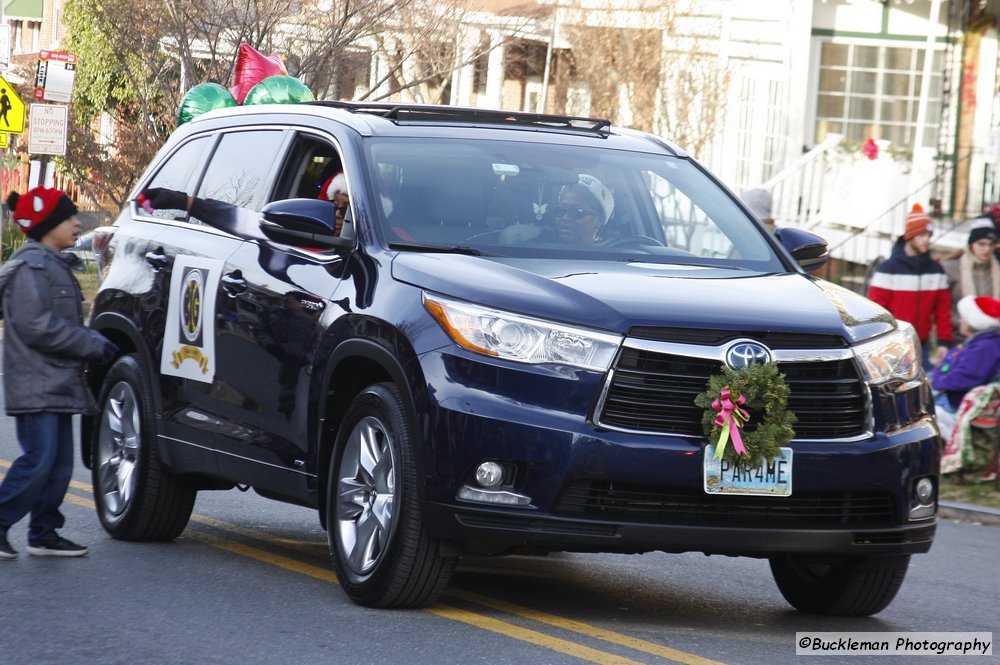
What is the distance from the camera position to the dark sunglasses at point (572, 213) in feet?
23.4

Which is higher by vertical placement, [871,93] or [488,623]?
[871,93]

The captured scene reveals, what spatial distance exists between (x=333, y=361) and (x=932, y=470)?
2.30 meters

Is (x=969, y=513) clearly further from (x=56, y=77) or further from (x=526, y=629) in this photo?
(x=56, y=77)

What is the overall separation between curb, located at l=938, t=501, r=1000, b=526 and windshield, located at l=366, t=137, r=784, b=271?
4.57 meters

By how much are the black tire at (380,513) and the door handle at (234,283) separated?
109 cm

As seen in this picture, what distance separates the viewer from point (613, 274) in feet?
21.4

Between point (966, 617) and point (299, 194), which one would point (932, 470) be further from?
point (299, 194)

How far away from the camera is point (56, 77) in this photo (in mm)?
24109

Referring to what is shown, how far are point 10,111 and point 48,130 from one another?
0.97m

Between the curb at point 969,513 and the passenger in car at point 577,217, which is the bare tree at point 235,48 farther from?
the passenger in car at point 577,217

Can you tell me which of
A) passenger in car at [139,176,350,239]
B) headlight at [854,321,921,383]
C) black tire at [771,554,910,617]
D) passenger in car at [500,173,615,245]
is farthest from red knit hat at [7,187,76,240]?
headlight at [854,321,921,383]

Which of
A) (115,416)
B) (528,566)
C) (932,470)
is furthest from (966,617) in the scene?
(115,416)

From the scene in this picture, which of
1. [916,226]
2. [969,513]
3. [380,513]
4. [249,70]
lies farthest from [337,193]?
[916,226]

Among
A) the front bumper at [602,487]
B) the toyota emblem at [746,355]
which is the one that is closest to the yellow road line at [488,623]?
the front bumper at [602,487]
